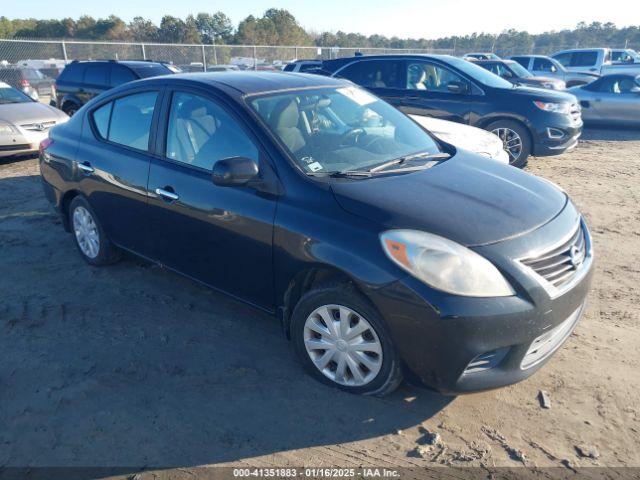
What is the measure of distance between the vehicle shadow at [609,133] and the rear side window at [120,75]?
33.4ft

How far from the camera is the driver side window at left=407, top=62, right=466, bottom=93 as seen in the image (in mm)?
8406

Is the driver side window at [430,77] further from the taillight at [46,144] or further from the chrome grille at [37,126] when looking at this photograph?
the chrome grille at [37,126]

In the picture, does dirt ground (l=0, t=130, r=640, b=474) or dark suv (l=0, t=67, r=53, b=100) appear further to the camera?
dark suv (l=0, t=67, r=53, b=100)

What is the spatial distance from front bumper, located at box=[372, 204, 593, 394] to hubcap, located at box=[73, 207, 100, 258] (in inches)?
120

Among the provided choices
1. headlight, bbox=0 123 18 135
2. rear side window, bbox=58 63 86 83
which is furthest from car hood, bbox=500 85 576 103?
rear side window, bbox=58 63 86 83

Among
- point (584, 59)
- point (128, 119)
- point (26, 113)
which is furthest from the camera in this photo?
point (584, 59)

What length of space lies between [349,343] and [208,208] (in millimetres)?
1280

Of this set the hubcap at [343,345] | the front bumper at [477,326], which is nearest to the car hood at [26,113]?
the hubcap at [343,345]

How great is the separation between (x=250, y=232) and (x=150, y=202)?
1.05 meters

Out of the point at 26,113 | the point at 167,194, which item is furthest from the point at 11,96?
the point at 167,194

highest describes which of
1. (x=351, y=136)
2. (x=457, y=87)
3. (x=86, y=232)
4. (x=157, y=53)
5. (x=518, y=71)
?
(x=157, y=53)

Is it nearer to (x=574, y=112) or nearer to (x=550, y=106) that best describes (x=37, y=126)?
(x=550, y=106)

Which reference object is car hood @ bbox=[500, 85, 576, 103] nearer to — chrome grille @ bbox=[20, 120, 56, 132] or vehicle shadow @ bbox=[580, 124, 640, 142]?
vehicle shadow @ bbox=[580, 124, 640, 142]

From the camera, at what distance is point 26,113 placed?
9062 mm
